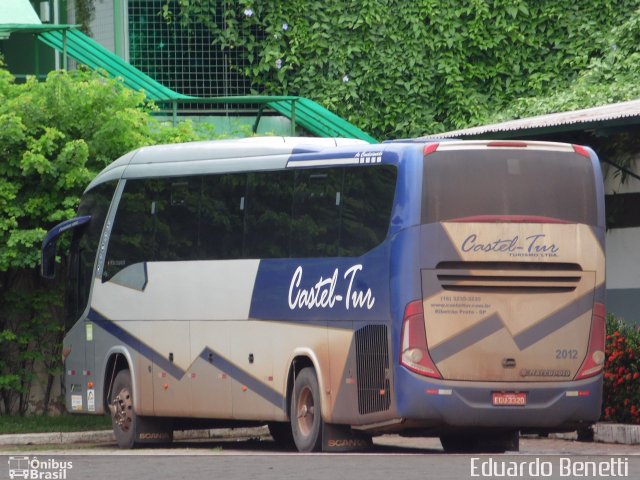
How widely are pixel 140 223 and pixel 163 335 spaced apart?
4.93ft

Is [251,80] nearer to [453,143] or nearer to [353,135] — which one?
[353,135]

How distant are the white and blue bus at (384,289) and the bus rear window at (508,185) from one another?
16mm

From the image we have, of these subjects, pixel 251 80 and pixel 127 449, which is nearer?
pixel 127 449

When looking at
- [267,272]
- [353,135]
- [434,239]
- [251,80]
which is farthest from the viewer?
[251,80]

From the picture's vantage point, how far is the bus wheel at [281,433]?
2091 cm

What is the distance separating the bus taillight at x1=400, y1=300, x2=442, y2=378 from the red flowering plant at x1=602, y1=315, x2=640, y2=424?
4.81 meters

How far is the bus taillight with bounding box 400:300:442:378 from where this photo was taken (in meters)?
15.8

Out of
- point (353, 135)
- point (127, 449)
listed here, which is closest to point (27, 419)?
point (127, 449)

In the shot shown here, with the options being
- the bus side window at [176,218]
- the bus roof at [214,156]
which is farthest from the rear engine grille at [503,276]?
the bus side window at [176,218]

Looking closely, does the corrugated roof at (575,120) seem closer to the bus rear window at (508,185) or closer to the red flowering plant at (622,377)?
the red flowering plant at (622,377)

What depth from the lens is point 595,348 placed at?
1644cm

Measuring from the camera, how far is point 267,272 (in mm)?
17781

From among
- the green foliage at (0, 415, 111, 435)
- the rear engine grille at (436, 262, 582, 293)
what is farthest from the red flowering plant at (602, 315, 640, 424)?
the green foliage at (0, 415, 111, 435)

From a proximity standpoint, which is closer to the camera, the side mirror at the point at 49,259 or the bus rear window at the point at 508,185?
the bus rear window at the point at 508,185
